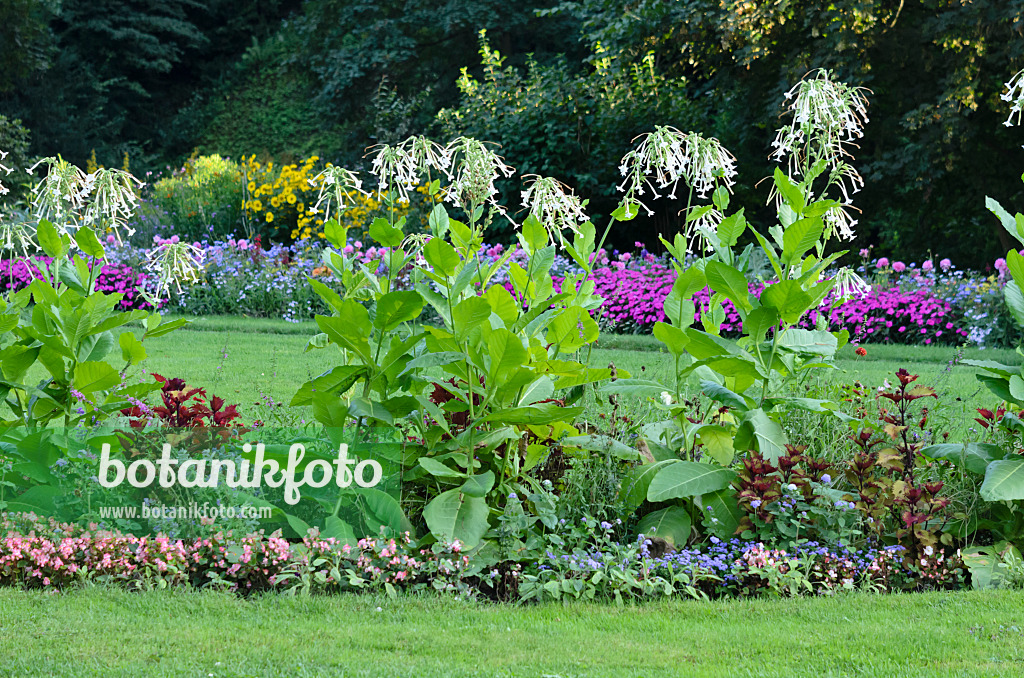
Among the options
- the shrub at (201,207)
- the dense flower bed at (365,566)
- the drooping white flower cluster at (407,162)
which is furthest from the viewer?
the shrub at (201,207)

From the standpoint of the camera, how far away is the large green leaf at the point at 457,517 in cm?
329

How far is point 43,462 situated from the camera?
3551mm

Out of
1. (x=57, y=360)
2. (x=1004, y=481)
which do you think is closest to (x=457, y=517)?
(x=57, y=360)

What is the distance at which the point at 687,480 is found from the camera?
344 cm

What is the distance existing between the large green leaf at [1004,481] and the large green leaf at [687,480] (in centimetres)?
86

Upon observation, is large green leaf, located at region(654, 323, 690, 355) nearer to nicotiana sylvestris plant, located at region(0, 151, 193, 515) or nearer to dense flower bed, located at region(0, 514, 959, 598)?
dense flower bed, located at region(0, 514, 959, 598)

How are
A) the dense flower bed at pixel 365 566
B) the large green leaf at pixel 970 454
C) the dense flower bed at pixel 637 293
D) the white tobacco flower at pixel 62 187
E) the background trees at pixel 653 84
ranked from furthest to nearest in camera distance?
the background trees at pixel 653 84, the dense flower bed at pixel 637 293, the white tobacco flower at pixel 62 187, the large green leaf at pixel 970 454, the dense flower bed at pixel 365 566

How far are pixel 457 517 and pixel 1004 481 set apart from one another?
1.91 metres

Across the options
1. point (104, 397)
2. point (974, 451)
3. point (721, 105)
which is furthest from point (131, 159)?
point (974, 451)

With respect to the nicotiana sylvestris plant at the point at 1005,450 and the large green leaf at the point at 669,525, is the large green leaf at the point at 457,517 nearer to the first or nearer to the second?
the large green leaf at the point at 669,525

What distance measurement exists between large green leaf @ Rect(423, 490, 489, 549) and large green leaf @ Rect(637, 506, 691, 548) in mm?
608

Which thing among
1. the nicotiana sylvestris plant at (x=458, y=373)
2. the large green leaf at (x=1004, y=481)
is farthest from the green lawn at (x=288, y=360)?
the large green leaf at (x=1004, y=481)

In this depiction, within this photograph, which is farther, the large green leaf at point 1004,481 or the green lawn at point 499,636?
Answer: the large green leaf at point 1004,481

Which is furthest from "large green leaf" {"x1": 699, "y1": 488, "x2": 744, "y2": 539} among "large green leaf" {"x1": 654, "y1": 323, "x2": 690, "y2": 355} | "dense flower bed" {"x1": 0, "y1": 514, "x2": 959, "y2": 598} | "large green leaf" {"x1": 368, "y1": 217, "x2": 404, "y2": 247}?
"large green leaf" {"x1": 368, "y1": 217, "x2": 404, "y2": 247}
